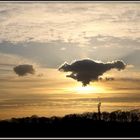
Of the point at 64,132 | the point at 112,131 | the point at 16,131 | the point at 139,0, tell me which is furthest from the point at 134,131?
the point at 139,0

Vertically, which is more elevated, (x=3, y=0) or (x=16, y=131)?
(x=3, y=0)

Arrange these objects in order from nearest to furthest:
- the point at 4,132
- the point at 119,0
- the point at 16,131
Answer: the point at 119,0 → the point at 4,132 → the point at 16,131

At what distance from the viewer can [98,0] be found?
6806 cm

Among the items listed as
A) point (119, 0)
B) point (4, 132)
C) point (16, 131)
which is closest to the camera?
point (119, 0)

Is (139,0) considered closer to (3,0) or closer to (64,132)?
(3,0)

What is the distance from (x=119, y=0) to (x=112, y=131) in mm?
125213

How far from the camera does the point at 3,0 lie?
68.2 m

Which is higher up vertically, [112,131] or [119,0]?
[119,0]

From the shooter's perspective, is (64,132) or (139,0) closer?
(139,0)

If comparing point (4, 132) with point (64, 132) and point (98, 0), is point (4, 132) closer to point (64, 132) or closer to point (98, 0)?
point (64, 132)

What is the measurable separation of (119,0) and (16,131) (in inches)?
4782

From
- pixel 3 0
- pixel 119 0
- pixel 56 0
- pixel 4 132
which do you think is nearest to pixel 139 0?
pixel 119 0

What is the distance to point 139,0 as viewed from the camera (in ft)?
227

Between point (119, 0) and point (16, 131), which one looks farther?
point (16, 131)
